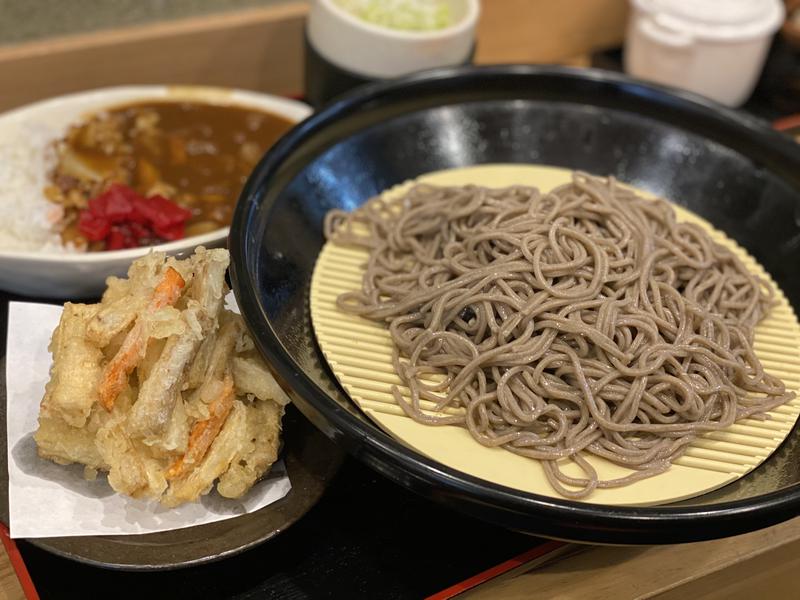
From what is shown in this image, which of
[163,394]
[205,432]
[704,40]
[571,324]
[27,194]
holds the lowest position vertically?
[27,194]

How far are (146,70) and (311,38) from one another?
72 centimetres

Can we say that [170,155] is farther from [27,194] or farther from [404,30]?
[404,30]

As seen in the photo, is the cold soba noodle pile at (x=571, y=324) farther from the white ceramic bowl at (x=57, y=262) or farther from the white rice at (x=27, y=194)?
the white rice at (x=27, y=194)

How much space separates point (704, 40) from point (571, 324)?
1.91 m

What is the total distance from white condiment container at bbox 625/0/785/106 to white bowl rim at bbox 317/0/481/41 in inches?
31.5

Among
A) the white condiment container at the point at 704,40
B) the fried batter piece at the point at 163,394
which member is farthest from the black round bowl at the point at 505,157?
the white condiment container at the point at 704,40

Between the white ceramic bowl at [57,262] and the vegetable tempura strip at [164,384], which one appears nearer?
the vegetable tempura strip at [164,384]

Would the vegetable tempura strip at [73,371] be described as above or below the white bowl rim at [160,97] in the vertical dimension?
above

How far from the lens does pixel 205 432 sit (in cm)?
181

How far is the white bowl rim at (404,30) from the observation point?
2.93 m

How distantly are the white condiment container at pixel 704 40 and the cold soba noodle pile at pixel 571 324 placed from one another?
1.33 m

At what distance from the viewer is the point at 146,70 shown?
3.36 meters

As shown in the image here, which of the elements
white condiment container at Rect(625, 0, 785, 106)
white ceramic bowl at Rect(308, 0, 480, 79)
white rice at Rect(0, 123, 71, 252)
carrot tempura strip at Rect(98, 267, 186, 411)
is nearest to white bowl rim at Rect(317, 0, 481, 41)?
white ceramic bowl at Rect(308, 0, 480, 79)

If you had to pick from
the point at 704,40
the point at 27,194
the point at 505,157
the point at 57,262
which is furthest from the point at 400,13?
→ the point at 57,262
